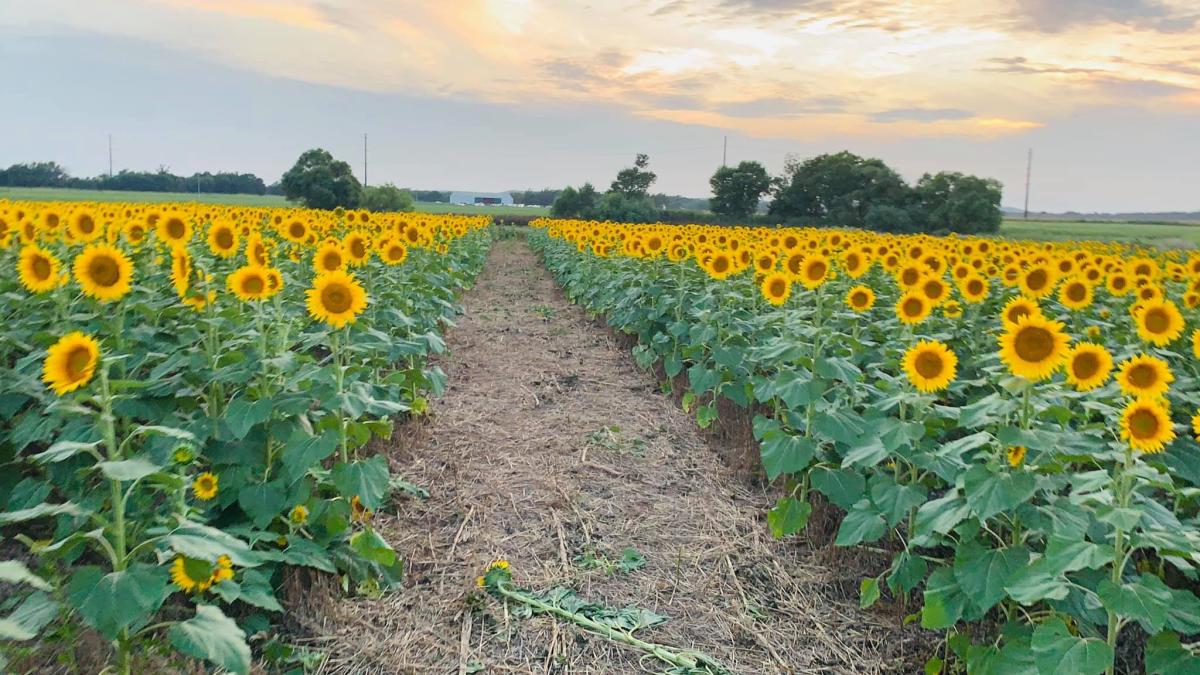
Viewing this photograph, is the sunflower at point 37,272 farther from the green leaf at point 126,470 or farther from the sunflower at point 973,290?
the sunflower at point 973,290

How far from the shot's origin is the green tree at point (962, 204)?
48.4m

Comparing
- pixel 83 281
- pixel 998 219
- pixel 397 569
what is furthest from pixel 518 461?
pixel 998 219

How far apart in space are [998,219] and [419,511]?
51252 mm

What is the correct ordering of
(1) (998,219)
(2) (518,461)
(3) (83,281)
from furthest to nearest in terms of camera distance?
1. (1) (998,219)
2. (2) (518,461)
3. (3) (83,281)

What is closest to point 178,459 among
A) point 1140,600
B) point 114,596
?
point 114,596

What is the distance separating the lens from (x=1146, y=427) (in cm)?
298

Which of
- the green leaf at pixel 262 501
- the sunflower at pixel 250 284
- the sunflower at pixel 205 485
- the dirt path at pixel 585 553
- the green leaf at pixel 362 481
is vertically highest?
the sunflower at pixel 250 284

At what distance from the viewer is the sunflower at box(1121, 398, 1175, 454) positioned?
295 centimetres

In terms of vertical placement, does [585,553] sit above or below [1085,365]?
below

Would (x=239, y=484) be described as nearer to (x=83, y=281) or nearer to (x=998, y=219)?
(x=83, y=281)

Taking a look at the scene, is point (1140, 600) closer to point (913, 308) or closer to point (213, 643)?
point (913, 308)

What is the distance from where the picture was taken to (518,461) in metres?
6.49

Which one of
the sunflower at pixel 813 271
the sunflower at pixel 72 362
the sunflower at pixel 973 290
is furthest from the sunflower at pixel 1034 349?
the sunflower at pixel 72 362

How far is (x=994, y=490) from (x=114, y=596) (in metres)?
3.38
